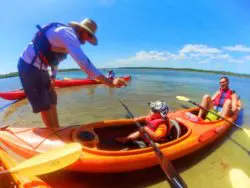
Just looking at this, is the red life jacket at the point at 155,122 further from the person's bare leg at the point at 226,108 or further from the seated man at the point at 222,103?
the person's bare leg at the point at 226,108

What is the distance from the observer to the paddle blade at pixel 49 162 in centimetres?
251

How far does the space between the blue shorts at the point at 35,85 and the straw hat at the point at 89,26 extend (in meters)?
0.88

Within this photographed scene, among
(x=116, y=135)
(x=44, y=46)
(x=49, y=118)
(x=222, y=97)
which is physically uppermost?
(x=44, y=46)

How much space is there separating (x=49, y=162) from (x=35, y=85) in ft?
4.71

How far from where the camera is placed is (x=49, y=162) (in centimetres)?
265

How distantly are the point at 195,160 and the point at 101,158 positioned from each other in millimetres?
2268

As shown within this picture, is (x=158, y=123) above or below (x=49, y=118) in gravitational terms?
below

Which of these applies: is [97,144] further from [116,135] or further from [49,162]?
[49,162]

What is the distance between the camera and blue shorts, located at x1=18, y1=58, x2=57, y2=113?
3537 millimetres

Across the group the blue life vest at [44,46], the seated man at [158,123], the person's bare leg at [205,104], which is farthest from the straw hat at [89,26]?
the person's bare leg at [205,104]

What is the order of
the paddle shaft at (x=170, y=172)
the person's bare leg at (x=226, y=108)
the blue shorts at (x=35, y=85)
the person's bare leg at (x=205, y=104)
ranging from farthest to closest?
the person's bare leg at (x=205, y=104) < the person's bare leg at (x=226, y=108) < the blue shorts at (x=35, y=85) < the paddle shaft at (x=170, y=172)

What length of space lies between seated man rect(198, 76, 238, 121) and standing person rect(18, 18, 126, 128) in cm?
371

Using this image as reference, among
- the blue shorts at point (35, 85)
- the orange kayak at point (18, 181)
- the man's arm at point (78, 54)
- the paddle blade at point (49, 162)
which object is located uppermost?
the man's arm at point (78, 54)

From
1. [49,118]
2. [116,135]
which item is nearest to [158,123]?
[116,135]
